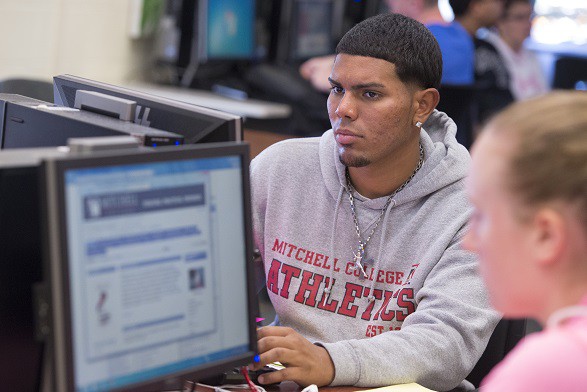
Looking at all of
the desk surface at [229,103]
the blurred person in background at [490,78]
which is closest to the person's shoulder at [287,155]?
the desk surface at [229,103]

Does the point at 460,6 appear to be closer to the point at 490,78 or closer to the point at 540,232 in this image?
the point at 490,78

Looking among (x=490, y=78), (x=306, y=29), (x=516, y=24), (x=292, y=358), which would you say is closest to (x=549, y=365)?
(x=292, y=358)

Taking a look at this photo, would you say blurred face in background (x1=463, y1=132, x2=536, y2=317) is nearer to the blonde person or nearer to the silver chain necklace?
the blonde person

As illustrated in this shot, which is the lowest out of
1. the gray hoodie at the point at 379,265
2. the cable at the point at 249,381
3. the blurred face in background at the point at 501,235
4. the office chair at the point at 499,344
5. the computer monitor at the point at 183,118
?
the office chair at the point at 499,344

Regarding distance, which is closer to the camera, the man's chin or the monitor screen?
the man's chin

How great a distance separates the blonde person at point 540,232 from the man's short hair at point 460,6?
3.58m

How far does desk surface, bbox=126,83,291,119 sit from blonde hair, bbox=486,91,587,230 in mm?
3415

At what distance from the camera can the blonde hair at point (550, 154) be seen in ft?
3.13

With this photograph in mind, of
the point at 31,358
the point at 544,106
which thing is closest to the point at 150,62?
the point at 31,358

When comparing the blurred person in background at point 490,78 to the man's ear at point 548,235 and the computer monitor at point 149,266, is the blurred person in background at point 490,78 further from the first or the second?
the man's ear at point 548,235

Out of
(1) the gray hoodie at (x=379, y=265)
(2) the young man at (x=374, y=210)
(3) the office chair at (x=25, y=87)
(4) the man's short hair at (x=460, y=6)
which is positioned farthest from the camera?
(4) the man's short hair at (x=460, y=6)

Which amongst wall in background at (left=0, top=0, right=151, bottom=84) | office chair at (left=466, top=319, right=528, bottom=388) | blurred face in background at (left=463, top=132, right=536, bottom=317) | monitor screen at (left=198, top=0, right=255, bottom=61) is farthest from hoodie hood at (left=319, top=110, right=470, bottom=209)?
monitor screen at (left=198, top=0, right=255, bottom=61)

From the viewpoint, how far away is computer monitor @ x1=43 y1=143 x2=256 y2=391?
1.17 m

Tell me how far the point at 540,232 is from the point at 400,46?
3.24ft
